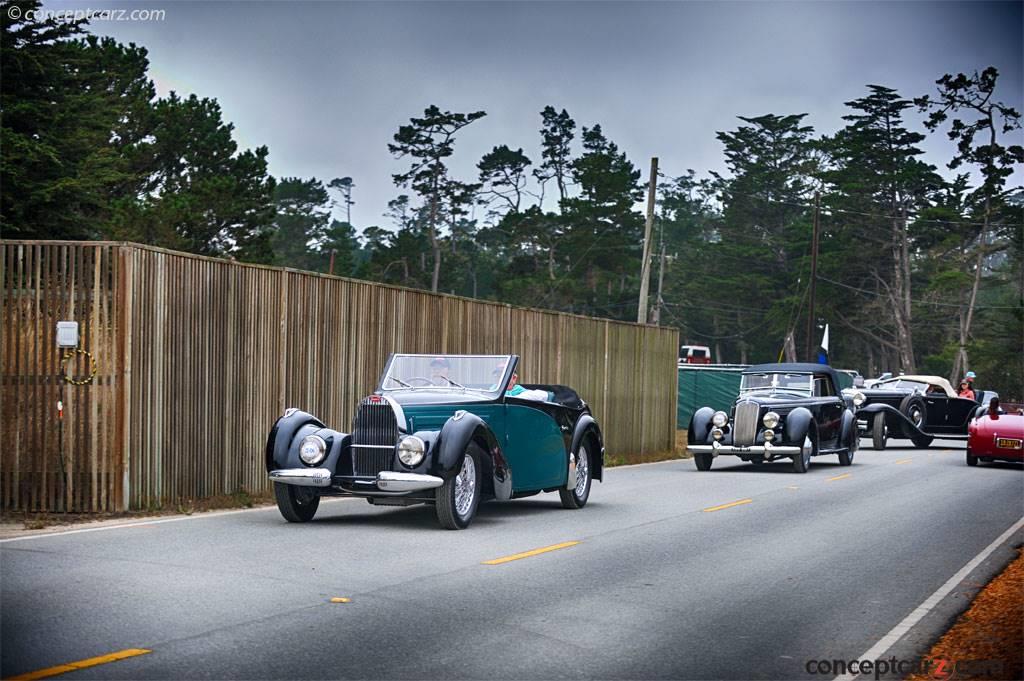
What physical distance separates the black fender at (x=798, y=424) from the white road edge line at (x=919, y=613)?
9934 mm

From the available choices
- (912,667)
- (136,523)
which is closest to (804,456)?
(136,523)

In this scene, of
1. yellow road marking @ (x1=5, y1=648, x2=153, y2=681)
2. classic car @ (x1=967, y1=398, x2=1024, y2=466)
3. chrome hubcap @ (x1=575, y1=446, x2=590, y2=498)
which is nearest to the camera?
yellow road marking @ (x1=5, y1=648, x2=153, y2=681)

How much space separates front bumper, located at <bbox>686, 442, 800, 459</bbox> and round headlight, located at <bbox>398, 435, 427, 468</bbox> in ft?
36.9

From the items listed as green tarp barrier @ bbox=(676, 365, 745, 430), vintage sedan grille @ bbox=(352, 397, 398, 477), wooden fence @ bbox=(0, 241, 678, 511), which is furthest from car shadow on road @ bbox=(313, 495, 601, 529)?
green tarp barrier @ bbox=(676, 365, 745, 430)

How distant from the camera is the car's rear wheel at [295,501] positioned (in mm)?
12961

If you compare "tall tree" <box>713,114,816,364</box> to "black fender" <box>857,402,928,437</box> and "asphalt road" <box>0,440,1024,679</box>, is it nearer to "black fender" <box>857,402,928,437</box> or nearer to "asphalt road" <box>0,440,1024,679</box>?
"black fender" <box>857,402,928,437</box>

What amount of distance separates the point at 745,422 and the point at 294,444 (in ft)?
40.6

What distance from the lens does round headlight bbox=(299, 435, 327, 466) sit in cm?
1277

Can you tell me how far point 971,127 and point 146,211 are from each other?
1365 inches

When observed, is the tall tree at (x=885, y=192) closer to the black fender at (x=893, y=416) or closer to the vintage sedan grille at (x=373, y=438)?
the black fender at (x=893, y=416)

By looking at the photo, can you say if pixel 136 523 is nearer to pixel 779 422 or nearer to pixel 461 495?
pixel 461 495

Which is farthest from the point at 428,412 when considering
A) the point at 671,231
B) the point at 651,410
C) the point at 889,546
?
the point at 671,231

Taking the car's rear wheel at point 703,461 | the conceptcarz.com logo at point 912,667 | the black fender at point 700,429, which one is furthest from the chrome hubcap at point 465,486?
the car's rear wheel at point 703,461

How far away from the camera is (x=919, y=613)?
9000 millimetres
